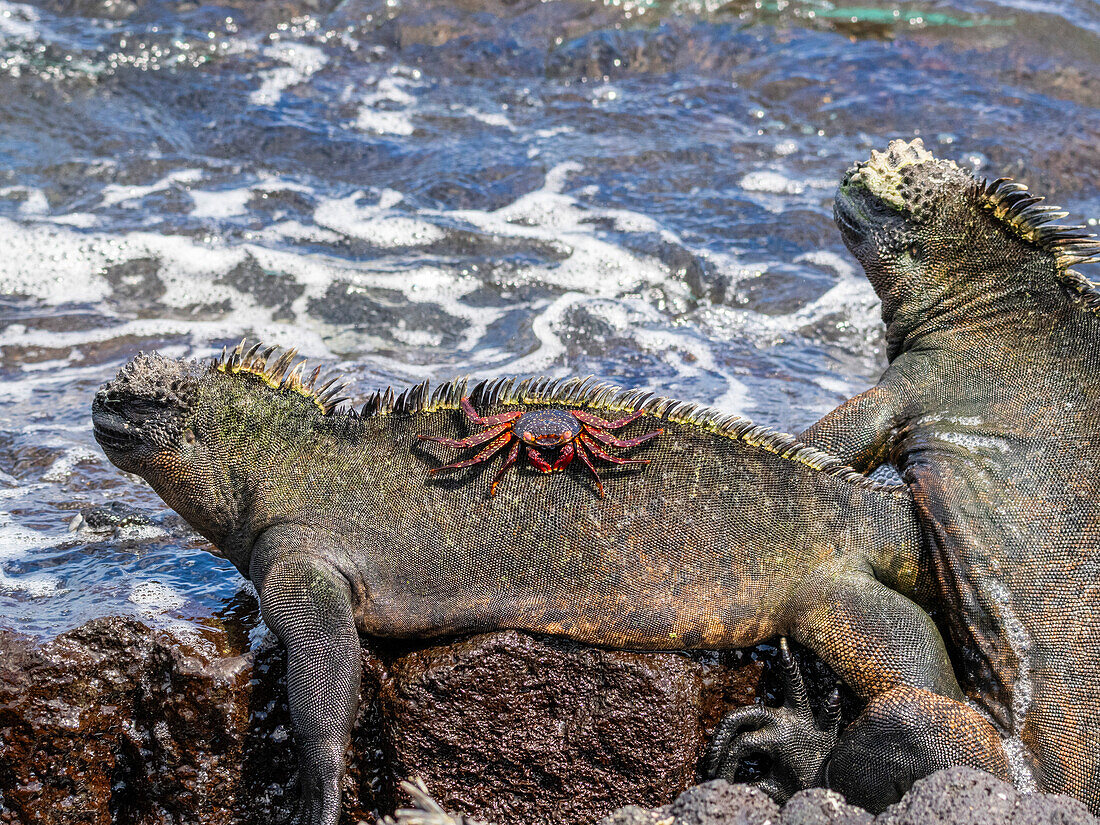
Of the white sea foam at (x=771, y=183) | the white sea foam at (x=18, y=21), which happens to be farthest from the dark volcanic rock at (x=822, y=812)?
the white sea foam at (x=18, y=21)

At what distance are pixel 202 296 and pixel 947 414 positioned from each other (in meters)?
5.52

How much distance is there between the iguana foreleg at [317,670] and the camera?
3225mm

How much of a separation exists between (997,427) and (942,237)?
944 mm

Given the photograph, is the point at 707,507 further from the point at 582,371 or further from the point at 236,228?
the point at 236,228

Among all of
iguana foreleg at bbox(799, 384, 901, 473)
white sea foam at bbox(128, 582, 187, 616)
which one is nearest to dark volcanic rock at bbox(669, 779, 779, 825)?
iguana foreleg at bbox(799, 384, 901, 473)

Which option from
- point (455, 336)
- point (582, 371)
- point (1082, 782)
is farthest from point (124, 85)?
point (1082, 782)

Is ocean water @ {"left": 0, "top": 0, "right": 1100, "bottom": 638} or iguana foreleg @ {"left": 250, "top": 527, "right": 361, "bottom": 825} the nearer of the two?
iguana foreleg @ {"left": 250, "top": 527, "right": 361, "bottom": 825}

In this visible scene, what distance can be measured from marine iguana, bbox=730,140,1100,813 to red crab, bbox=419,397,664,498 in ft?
3.05

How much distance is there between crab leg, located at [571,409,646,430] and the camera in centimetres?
348

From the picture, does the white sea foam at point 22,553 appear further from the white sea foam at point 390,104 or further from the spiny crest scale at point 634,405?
the white sea foam at point 390,104

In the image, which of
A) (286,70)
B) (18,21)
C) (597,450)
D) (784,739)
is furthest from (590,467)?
(18,21)

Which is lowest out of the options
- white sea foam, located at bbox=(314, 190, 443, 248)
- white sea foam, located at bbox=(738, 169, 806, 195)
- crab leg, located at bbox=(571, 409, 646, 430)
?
white sea foam, located at bbox=(314, 190, 443, 248)

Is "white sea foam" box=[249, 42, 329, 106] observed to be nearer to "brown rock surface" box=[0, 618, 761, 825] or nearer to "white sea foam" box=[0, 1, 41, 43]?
"white sea foam" box=[0, 1, 41, 43]

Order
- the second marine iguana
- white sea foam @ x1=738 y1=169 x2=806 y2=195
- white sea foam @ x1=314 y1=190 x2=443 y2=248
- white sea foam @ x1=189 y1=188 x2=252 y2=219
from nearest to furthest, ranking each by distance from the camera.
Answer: the second marine iguana
white sea foam @ x1=314 y1=190 x2=443 y2=248
white sea foam @ x1=189 y1=188 x2=252 y2=219
white sea foam @ x1=738 y1=169 x2=806 y2=195
